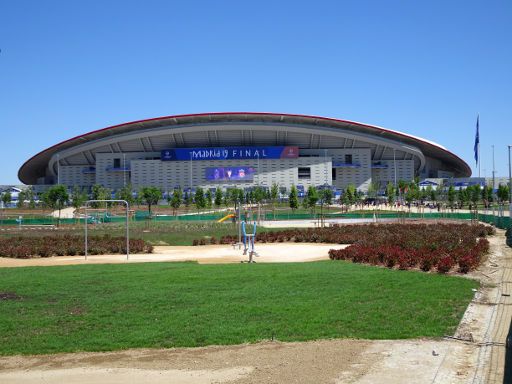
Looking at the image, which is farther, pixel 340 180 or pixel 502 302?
pixel 340 180

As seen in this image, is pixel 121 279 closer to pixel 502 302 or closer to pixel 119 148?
pixel 502 302

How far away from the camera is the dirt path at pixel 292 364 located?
25.4 ft

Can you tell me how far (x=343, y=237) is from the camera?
3238 cm

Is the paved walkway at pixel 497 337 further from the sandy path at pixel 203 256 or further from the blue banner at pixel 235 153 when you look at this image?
the blue banner at pixel 235 153

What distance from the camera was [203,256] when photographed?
87.9ft

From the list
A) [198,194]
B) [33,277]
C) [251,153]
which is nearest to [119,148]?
[251,153]

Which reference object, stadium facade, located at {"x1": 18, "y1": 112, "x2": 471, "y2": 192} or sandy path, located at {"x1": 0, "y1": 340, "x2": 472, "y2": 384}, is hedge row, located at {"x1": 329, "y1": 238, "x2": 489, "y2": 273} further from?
stadium facade, located at {"x1": 18, "y1": 112, "x2": 471, "y2": 192}

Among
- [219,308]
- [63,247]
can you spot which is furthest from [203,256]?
[219,308]

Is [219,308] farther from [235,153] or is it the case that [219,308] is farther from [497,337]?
[235,153]

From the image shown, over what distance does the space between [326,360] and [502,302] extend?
19.2ft

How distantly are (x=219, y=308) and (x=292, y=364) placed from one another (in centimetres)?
378

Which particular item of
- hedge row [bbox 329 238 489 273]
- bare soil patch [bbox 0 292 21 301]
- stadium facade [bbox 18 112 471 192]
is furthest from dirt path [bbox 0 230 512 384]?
stadium facade [bbox 18 112 471 192]

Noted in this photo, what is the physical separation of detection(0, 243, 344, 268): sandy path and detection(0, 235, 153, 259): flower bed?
0.70 metres

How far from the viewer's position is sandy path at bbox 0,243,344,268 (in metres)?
24.4
